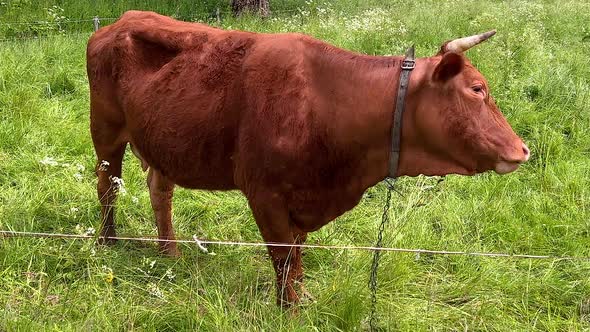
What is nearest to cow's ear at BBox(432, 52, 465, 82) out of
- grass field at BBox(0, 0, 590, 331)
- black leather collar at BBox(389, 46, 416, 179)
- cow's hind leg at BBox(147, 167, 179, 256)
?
black leather collar at BBox(389, 46, 416, 179)

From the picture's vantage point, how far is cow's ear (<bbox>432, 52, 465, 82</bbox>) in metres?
2.57

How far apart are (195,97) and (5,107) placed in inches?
131

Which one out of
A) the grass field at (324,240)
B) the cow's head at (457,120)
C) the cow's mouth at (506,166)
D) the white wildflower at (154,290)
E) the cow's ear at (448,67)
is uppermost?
the cow's ear at (448,67)

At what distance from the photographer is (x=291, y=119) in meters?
2.95

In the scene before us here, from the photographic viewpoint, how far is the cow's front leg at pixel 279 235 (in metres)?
3.10

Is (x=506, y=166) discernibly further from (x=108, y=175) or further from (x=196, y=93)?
(x=108, y=175)

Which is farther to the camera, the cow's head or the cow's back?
the cow's back

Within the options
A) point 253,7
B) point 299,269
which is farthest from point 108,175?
point 253,7

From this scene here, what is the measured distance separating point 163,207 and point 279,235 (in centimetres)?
127

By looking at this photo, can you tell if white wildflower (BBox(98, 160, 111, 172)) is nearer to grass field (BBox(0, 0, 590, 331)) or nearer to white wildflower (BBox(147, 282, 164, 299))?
grass field (BBox(0, 0, 590, 331))

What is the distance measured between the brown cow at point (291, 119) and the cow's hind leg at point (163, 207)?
0.47 meters

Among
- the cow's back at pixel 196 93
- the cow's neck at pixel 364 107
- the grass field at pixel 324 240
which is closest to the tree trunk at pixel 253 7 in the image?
the grass field at pixel 324 240

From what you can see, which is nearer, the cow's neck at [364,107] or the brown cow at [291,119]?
the brown cow at [291,119]

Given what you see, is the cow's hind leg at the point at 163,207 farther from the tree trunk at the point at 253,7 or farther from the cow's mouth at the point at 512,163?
the tree trunk at the point at 253,7
